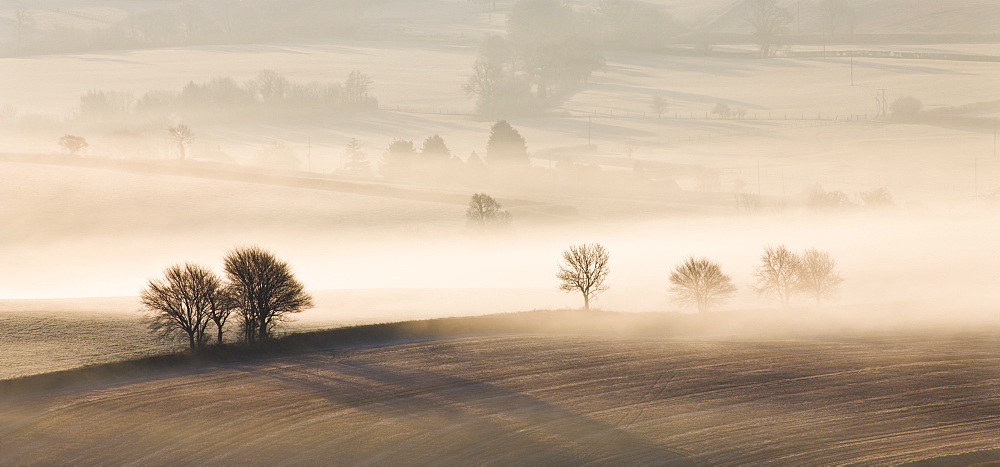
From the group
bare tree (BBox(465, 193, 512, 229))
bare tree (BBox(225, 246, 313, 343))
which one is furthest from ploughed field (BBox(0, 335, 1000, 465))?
bare tree (BBox(465, 193, 512, 229))

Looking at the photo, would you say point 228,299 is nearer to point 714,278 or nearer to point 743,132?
point 714,278

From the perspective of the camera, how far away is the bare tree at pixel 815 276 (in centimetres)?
6406

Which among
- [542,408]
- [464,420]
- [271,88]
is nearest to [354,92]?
[271,88]

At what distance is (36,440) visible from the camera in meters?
33.1

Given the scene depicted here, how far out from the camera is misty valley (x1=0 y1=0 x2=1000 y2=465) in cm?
3394

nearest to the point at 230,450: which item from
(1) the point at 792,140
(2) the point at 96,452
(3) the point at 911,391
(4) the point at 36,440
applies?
(2) the point at 96,452

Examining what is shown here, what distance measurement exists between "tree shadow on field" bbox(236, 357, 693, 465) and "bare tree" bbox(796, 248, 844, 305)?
32232 mm

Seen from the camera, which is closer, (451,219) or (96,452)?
(96,452)

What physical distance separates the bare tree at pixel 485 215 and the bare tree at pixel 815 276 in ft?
108

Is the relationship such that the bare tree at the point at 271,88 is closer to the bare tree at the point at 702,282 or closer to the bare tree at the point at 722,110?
the bare tree at the point at 722,110

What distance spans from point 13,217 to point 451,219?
4058 centimetres

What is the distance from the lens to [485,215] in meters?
90.8

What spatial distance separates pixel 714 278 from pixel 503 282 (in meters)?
21.2

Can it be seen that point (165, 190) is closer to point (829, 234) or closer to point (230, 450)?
point (829, 234)
